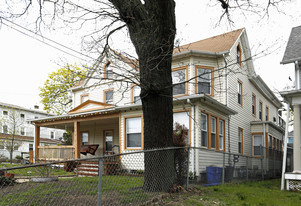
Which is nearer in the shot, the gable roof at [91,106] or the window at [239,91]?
the gable roof at [91,106]

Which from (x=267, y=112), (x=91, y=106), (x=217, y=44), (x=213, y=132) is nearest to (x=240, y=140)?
(x=213, y=132)

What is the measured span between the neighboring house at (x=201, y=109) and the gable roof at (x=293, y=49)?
1596mm

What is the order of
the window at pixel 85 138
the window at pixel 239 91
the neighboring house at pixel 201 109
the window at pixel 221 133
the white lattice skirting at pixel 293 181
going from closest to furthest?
1. the white lattice skirting at pixel 293 181
2. the neighboring house at pixel 201 109
3. the window at pixel 221 133
4. the window at pixel 239 91
5. the window at pixel 85 138

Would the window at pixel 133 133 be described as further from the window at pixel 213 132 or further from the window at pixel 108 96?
the window at pixel 108 96

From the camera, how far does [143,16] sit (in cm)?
722

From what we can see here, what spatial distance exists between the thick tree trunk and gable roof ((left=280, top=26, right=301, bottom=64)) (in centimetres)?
622

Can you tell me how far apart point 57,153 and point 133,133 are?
17.0ft

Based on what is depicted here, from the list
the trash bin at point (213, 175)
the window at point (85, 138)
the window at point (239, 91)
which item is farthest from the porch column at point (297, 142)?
the window at point (85, 138)

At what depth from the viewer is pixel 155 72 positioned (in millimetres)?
7023

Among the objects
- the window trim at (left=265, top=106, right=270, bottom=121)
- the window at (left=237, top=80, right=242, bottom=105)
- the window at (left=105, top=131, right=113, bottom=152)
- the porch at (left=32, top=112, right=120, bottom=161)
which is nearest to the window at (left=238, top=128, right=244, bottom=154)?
the window at (left=237, top=80, right=242, bottom=105)

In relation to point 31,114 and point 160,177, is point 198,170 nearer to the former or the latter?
point 160,177

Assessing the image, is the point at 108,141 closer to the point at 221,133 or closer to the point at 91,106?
the point at 91,106

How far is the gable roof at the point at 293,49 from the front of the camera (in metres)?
11.3

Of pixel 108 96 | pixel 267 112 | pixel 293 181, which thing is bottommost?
pixel 293 181
